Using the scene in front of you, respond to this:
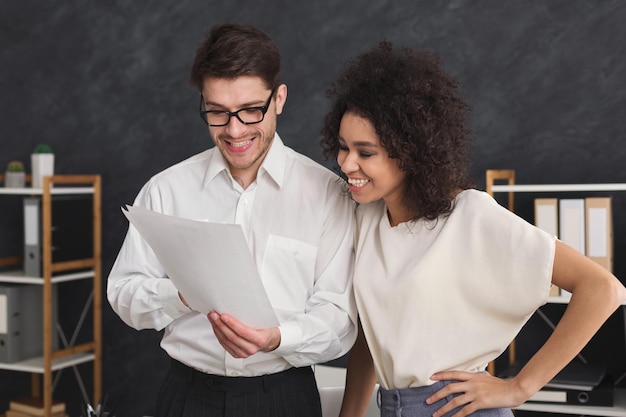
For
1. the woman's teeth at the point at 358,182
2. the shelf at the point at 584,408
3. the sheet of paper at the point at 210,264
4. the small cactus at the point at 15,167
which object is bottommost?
the shelf at the point at 584,408

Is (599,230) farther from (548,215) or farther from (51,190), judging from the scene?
(51,190)

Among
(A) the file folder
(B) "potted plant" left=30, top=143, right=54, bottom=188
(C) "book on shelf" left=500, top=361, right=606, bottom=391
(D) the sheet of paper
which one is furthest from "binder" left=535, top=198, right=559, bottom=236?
(B) "potted plant" left=30, top=143, right=54, bottom=188

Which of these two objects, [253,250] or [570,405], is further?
[570,405]

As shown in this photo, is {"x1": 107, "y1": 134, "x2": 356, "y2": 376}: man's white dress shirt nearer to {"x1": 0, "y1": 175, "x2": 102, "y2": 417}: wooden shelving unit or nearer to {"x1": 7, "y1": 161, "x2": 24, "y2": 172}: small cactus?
{"x1": 0, "y1": 175, "x2": 102, "y2": 417}: wooden shelving unit

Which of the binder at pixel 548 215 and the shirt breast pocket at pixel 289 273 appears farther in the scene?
the binder at pixel 548 215

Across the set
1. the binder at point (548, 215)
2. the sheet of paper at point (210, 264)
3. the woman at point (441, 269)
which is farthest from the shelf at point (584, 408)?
the sheet of paper at point (210, 264)

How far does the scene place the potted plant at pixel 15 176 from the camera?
4.07 m

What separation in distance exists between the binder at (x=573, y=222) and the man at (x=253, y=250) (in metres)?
1.65

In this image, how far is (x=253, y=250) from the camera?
1835mm

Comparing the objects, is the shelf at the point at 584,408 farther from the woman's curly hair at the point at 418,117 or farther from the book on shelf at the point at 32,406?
the book on shelf at the point at 32,406

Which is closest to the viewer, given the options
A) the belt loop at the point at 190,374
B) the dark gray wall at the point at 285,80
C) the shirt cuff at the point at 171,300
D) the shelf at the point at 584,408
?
the shirt cuff at the point at 171,300

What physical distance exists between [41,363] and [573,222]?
2605 mm

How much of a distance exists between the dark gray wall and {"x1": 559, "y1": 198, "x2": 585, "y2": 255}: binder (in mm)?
300

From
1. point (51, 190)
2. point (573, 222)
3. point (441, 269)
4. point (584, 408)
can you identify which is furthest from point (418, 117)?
point (51, 190)
